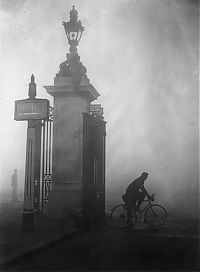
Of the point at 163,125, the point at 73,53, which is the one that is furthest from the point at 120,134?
the point at 73,53

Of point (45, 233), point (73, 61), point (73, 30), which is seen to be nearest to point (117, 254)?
point (45, 233)

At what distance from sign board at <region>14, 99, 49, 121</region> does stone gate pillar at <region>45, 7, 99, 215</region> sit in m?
2.75

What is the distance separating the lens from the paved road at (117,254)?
6.87m

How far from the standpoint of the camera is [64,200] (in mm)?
13297

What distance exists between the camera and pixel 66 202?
13.3m

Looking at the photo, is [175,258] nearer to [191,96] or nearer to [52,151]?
[52,151]

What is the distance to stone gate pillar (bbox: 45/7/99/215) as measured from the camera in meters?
13.3

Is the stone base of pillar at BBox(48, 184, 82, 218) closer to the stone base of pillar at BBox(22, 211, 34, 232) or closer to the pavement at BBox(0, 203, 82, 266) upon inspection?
the pavement at BBox(0, 203, 82, 266)

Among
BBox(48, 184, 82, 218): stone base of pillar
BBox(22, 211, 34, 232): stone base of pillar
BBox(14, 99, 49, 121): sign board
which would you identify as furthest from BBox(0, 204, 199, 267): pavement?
BBox(14, 99, 49, 121): sign board

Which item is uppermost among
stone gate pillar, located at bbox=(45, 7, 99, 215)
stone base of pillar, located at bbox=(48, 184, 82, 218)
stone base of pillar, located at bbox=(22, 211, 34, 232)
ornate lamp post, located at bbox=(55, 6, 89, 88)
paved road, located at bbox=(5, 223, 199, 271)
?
→ ornate lamp post, located at bbox=(55, 6, 89, 88)

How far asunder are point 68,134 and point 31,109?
283cm

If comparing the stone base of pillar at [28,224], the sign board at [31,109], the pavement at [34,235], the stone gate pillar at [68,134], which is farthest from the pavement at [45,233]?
the sign board at [31,109]

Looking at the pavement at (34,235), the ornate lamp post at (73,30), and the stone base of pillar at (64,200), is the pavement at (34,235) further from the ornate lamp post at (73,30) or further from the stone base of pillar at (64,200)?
the ornate lamp post at (73,30)

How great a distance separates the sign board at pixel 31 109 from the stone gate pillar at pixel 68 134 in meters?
2.75
